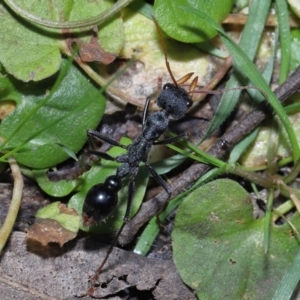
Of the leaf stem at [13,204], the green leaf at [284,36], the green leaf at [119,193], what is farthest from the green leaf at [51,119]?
the green leaf at [284,36]

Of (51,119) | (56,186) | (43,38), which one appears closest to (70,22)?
(43,38)

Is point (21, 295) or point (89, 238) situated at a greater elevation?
point (89, 238)

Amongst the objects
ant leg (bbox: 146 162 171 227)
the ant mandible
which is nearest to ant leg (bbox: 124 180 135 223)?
the ant mandible

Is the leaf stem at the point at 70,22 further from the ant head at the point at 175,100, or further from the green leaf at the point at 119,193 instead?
the green leaf at the point at 119,193

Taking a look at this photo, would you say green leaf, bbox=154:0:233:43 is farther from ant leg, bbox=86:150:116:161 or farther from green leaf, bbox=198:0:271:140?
ant leg, bbox=86:150:116:161

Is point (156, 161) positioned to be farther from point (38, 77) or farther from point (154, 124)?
point (38, 77)

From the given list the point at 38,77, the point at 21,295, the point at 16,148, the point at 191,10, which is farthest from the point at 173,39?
the point at 21,295
